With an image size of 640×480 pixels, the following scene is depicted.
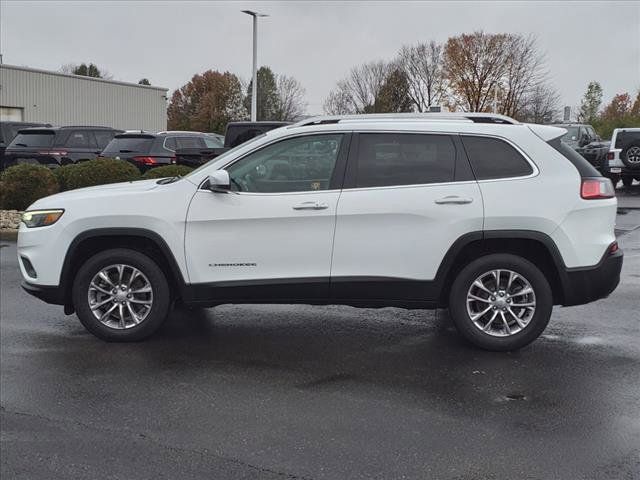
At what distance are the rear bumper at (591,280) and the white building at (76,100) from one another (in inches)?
1560

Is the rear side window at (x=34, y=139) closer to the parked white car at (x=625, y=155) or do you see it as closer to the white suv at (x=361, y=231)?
the white suv at (x=361, y=231)

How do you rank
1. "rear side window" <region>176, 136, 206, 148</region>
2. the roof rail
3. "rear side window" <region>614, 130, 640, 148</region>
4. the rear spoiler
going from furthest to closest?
"rear side window" <region>614, 130, 640, 148</region> < "rear side window" <region>176, 136, 206, 148</region> < the roof rail < the rear spoiler

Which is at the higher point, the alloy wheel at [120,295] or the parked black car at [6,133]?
the parked black car at [6,133]

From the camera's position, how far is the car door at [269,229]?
5.65 m

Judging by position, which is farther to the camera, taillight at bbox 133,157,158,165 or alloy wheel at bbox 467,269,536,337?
taillight at bbox 133,157,158,165

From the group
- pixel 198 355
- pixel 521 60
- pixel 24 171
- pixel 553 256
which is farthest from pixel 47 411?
pixel 521 60

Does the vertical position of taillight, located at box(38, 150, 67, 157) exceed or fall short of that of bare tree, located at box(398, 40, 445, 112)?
it falls short

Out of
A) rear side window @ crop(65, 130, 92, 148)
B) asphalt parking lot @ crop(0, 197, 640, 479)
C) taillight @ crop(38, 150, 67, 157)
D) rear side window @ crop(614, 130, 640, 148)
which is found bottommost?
asphalt parking lot @ crop(0, 197, 640, 479)

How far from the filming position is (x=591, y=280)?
5.55 m

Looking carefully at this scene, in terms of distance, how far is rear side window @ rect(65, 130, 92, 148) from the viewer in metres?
19.8

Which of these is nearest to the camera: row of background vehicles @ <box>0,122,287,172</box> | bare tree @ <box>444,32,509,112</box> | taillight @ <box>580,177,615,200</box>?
taillight @ <box>580,177,615,200</box>

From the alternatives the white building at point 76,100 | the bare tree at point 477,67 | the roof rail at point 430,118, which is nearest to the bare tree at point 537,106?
the bare tree at point 477,67

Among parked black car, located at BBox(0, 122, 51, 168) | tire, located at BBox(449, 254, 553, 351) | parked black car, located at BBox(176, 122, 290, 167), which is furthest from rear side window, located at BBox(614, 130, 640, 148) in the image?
parked black car, located at BBox(0, 122, 51, 168)

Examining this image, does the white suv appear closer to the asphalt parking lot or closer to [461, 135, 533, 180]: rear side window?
[461, 135, 533, 180]: rear side window
